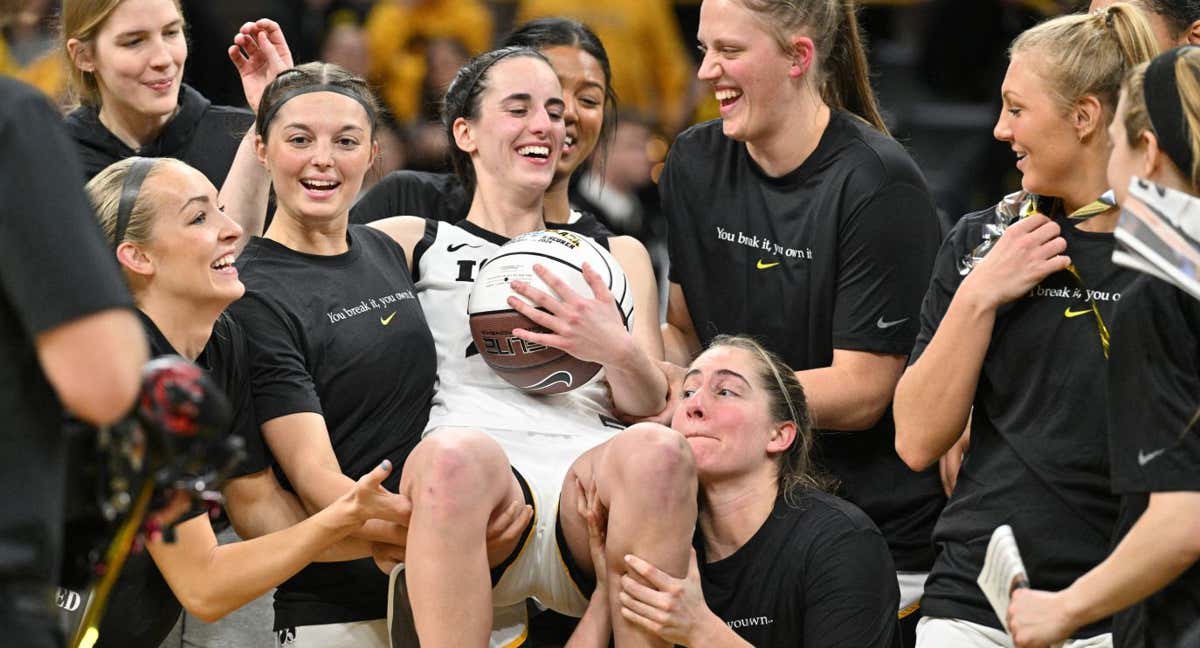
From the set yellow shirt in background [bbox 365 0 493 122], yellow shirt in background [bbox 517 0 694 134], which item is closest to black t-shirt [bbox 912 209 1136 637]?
yellow shirt in background [bbox 517 0 694 134]

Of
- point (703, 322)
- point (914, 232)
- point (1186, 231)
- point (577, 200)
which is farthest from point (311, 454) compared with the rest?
point (577, 200)

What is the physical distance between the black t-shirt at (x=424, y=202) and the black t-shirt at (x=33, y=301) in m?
2.62

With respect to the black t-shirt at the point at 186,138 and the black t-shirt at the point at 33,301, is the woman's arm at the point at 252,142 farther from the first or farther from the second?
the black t-shirt at the point at 33,301

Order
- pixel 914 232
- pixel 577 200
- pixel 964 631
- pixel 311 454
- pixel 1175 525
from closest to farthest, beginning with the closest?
pixel 1175 525, pixel 964 631, pixel 311 454, pixel 914 232, pixel 577 200

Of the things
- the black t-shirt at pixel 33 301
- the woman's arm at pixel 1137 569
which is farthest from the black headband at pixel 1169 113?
the black t-shirt at pixel 33 301

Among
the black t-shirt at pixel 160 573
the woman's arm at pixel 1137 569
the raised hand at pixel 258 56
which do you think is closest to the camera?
the woman's arm at pixel 1137 569

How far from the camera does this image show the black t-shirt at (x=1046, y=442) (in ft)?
13.0

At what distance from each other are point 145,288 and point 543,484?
4.09 feet

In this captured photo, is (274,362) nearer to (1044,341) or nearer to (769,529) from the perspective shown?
(769,529)

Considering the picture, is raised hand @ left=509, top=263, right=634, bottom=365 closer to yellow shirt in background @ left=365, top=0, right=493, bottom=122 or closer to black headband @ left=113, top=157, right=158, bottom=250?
black headband @ left=113, top=157, right=158, bottom=250

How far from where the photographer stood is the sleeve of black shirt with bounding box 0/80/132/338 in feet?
8.50

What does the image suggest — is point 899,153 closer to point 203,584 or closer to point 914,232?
point 914,232

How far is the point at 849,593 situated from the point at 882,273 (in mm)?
1062

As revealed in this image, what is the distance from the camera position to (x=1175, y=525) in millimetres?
3227
